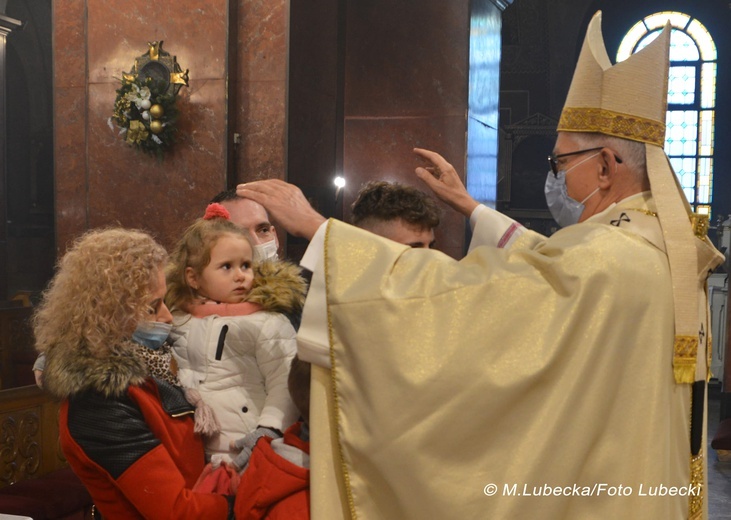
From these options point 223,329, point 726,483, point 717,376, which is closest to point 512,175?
point 717,376

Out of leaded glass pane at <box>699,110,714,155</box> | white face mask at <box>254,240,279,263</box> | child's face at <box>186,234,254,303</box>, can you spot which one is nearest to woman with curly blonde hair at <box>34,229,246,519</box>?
child's face at <box>186,234,254,303</box>

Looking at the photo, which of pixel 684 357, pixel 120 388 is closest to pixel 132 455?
pixel 120 388

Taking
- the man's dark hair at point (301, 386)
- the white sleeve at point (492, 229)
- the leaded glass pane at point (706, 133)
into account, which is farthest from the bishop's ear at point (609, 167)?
the leaded glass pane at point (706, 133)

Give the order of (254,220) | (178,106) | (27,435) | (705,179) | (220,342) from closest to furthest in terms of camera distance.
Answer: (220,342) < (254,220) < (27,435) < (178,106) < (705,179)

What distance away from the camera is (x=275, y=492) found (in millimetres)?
2043

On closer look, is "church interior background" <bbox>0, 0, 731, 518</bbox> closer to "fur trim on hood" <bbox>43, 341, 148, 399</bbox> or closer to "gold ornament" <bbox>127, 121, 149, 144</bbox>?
"gold ornament" <bbox>127, 121, 149, 144</bbox>

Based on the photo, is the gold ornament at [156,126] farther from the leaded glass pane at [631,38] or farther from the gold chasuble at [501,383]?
the leaded glass pane at [631,38]

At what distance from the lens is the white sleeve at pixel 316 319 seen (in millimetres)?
2012

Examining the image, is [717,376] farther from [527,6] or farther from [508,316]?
[508,316]

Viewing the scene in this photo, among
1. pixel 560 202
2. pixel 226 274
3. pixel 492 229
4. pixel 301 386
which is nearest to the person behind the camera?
pixel 301 386

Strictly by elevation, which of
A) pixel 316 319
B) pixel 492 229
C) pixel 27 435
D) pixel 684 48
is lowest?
pixel 27 435

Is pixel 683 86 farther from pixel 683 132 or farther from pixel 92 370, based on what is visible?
pixel 92 370

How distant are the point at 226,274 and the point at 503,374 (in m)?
1.08

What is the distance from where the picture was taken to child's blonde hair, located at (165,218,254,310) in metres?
2.71
